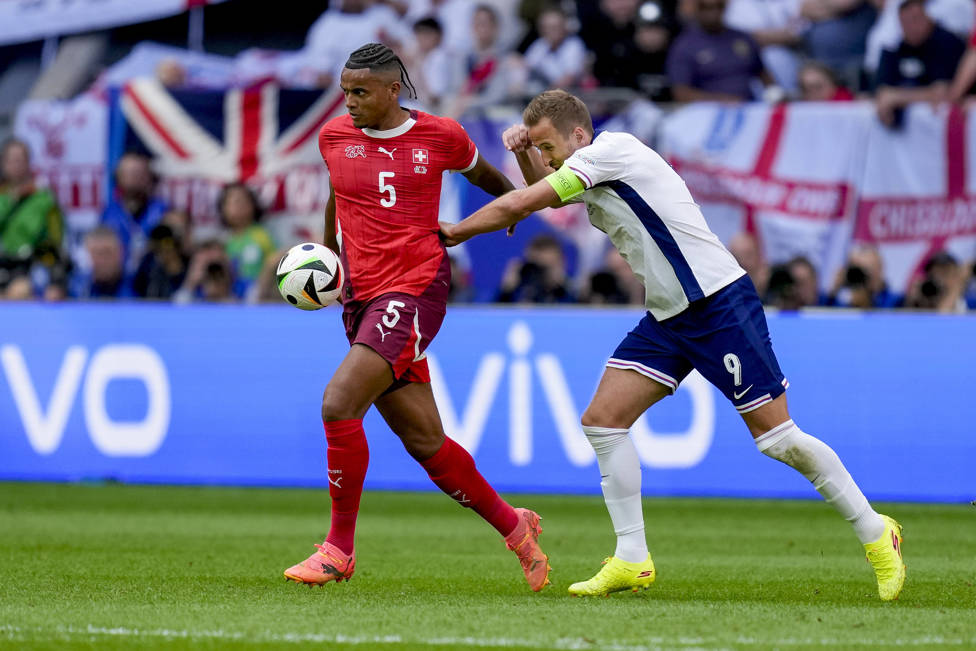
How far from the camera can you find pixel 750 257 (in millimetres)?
13414

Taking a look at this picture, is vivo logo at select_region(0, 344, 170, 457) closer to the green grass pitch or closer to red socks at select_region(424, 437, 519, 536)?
the green grass pitch

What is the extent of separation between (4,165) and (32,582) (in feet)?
30.4

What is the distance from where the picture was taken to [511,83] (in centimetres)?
1539

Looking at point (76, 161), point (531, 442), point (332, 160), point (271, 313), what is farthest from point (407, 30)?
point (332, 160)

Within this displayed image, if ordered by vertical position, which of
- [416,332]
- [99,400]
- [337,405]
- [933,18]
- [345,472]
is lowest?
[99,400]

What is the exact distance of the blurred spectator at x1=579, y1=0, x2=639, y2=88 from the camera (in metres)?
15.3

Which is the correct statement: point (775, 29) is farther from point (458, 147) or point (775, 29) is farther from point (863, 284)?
point (458, 147)

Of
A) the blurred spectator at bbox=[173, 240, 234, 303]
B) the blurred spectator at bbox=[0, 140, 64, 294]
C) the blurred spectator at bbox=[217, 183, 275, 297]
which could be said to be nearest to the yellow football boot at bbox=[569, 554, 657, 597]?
the blurred spectator at bbox=[173, 240, 234, 303]

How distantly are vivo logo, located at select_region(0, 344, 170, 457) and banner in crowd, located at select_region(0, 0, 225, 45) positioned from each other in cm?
652

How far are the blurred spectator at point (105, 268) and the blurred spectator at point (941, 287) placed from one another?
7114 millimetres

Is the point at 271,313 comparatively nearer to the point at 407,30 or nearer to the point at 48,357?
the point at 48,357

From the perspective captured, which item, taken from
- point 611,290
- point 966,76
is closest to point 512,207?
point 611,290

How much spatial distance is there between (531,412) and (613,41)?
5.05m

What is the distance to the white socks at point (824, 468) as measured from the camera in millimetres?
6465
